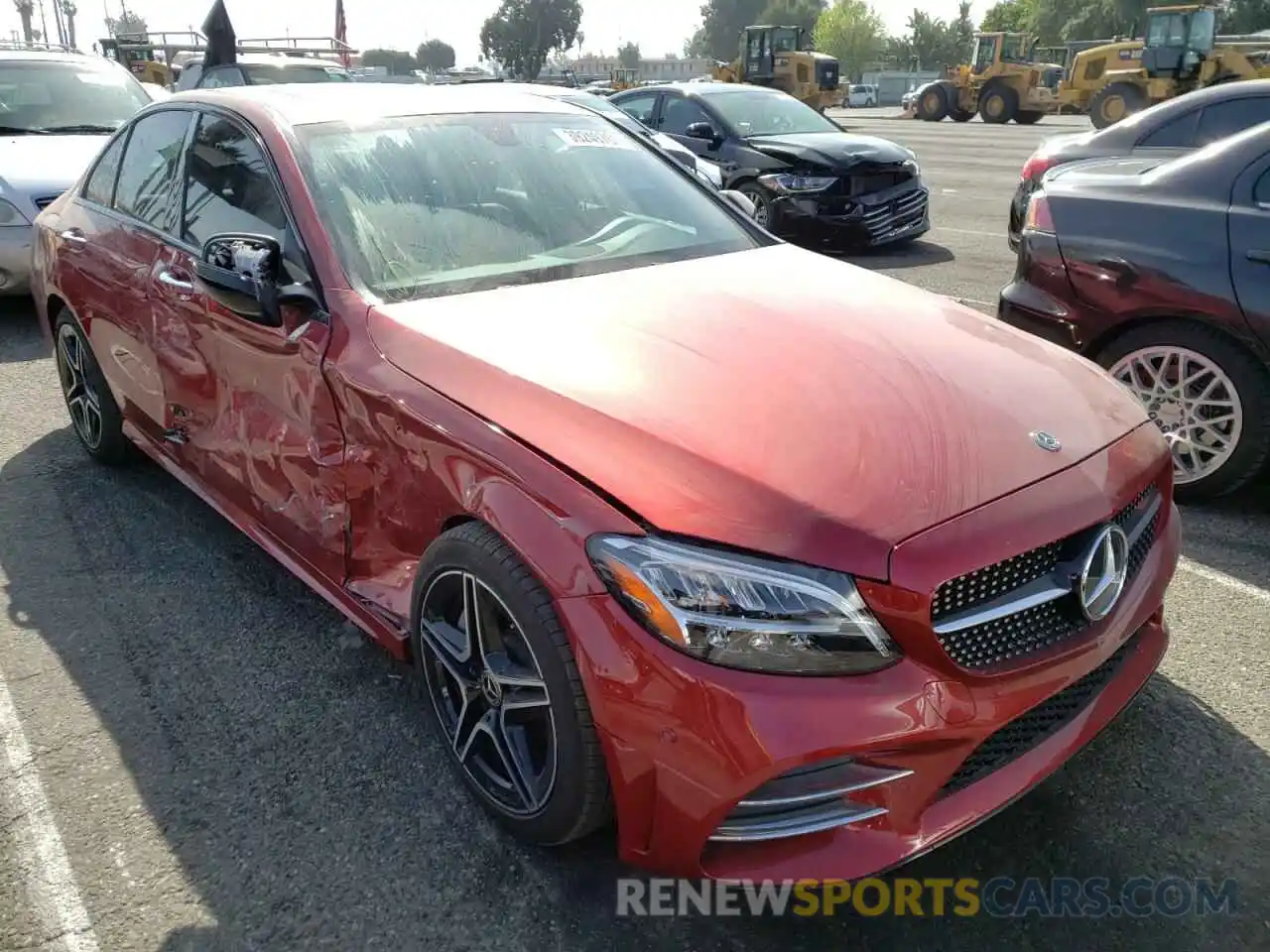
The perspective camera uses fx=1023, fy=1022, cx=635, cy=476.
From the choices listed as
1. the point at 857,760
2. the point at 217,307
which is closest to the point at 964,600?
the point at 857,760

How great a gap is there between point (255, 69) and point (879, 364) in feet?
36.3

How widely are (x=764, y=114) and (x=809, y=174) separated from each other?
4.53ft

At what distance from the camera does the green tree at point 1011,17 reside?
89625 millimetres

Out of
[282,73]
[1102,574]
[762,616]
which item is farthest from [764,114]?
[762,616]

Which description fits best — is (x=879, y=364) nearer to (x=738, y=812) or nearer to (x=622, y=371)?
(x=622, y=371)

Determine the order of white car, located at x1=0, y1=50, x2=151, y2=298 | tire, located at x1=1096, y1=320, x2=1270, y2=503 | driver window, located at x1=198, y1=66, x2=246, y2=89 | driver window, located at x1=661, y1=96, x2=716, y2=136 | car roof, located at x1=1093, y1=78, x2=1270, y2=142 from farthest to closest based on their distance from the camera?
driver window, located at x1=198, y1=66, x2=246, y2=89 < driver window, located at x1=661, y1=96, x2=716, y2=136 < white car, located at x1=0, y1=50, x2=151, y2=298 < car roof, located at x1=1093, y1=78, x2=1270, y2=142 < tire, located at x1=1096, y1=320, x2=1270, y2=503

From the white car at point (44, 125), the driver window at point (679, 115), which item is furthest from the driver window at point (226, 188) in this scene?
the driver window at point (679, 115)

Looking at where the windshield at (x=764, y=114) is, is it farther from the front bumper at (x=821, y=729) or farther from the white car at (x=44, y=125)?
the front bumper at (x=821, y=729)

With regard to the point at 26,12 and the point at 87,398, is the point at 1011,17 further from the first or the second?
the point at 87,398

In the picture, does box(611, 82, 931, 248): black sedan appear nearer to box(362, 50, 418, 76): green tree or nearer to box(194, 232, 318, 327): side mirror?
box(194, 232, 318, 327): side mirror

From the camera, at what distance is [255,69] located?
11.5 m

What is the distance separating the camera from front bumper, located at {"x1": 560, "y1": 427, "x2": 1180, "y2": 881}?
72.9 inches

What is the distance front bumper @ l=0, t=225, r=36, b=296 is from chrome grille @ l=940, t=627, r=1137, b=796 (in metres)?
6.73

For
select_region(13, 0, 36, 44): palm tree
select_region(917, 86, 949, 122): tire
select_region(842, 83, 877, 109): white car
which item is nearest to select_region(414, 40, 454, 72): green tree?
select_region(13, 0, 36, 44): palm tree
